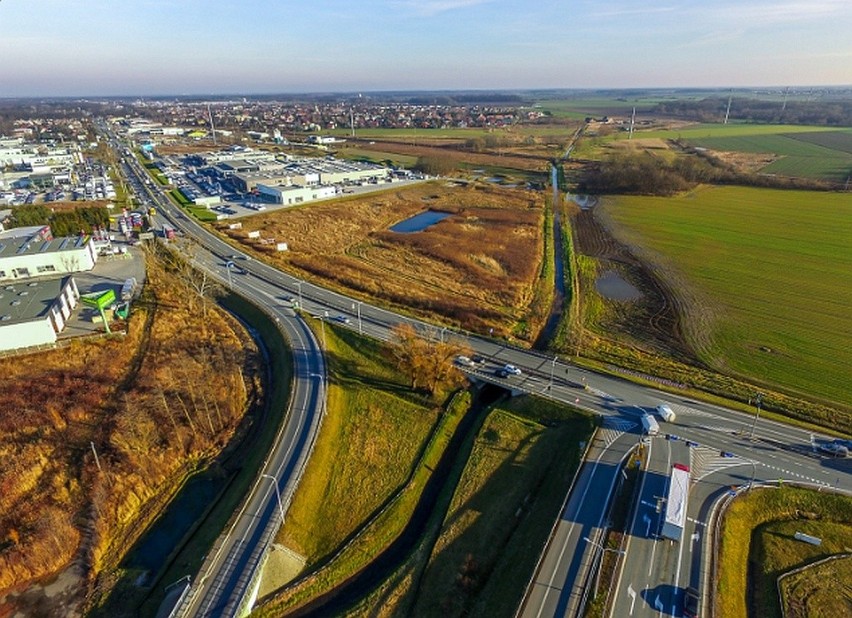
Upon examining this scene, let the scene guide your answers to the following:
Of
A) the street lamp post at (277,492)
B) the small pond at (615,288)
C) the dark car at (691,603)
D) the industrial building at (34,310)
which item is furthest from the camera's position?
the small pond at (615,288)

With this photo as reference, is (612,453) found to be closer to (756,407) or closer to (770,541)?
(770,541)

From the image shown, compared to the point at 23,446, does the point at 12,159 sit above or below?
above

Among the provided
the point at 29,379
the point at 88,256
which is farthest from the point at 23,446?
the point at 88,256

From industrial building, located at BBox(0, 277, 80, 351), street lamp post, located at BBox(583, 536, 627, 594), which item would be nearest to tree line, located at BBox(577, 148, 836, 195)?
street lamp post, located at BBox(583, 536, 627, 594)

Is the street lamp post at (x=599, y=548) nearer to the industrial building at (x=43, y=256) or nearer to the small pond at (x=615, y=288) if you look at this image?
the small pond at (x=615, y=288)

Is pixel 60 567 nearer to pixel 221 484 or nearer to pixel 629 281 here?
pixel 221 484

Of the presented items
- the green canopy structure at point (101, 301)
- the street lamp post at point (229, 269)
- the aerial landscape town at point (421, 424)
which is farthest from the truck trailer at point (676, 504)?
the green canopy structure at point (101, 301)

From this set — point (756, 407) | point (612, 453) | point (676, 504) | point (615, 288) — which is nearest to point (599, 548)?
point (676, 504)
